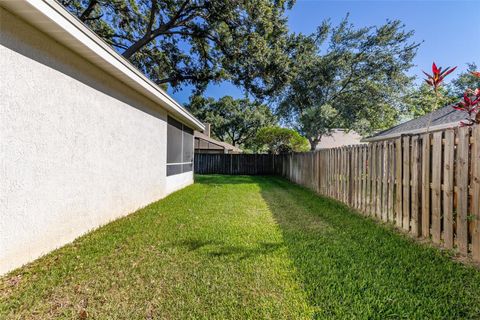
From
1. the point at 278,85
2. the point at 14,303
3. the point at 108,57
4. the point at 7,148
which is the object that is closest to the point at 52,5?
the point at 108,57

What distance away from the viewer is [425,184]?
3.33m

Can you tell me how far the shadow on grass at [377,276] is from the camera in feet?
5.97

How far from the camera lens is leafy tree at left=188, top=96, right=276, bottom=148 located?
3265 cm

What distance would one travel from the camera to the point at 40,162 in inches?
106

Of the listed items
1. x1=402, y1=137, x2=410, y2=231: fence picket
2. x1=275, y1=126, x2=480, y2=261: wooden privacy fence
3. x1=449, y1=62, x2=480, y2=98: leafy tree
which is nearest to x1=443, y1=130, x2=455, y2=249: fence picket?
x1=275, y1=126, x2=480, y2=261: wooden privacy fence

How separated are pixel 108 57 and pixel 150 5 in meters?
9.55

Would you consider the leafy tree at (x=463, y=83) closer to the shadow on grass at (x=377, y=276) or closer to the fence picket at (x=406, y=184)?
the fence picket at (x=406, y=184)

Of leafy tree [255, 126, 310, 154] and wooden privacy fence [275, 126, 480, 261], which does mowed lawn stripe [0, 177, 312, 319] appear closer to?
wooden privacy fence [275, 126, 480, 261]

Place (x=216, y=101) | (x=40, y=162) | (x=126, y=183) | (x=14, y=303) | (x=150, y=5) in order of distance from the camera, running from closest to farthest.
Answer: (x=14, y=303), (x=40, y=162), (x=126, y=183), (x=150, y=5), (x=216, y=101)

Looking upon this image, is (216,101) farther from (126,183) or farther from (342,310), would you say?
(342,310)

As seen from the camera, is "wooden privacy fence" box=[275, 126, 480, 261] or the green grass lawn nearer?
the green grass lawn

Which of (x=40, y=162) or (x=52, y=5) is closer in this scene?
(x=52, y=5)

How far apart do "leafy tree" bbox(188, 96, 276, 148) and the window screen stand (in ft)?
74.7

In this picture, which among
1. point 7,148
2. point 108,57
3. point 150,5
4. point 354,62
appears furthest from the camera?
point 354,62
